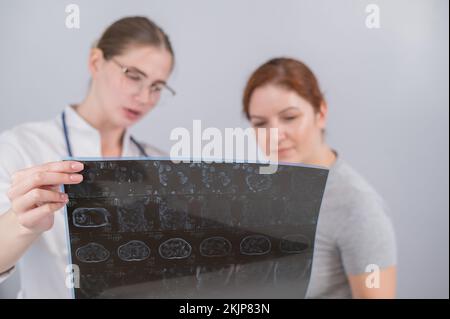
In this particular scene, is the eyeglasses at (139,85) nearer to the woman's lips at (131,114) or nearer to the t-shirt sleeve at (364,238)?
the woman's lips at (131,114)

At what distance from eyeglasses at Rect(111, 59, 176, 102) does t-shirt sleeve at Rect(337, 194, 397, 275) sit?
19.1 inches

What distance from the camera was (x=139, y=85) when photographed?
108cm

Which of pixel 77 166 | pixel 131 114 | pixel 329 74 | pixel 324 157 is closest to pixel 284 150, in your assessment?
pixel 324 157

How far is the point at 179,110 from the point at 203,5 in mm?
241

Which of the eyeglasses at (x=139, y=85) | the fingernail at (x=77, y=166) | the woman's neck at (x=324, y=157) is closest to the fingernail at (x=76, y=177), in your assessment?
the fingernail at (x=77, y=166)

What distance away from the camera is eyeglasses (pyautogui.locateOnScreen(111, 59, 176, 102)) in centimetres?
107

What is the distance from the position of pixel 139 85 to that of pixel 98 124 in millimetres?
124

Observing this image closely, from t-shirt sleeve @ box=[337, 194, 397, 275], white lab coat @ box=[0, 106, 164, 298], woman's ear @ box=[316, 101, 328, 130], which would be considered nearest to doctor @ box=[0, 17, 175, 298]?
white lab coat @ box=[0, 106, 164, 298]

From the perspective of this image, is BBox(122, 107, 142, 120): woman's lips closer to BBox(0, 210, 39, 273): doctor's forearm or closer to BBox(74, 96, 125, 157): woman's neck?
BBox(74, 96, 125, 157): woman's neck

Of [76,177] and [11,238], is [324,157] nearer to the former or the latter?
[76,177]

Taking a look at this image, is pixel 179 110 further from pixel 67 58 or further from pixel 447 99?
pixel 447 99

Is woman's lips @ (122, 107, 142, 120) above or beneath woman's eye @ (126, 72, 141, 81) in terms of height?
beneath
